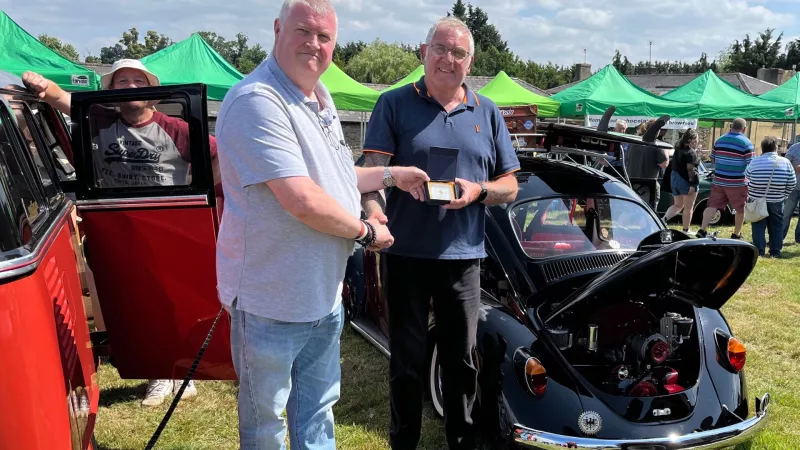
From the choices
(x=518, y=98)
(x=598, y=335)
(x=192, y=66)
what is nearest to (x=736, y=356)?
(x=598, y=335)

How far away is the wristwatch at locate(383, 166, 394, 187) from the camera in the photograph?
2717 millimetres

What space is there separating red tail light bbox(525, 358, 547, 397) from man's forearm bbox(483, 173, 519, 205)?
83cm

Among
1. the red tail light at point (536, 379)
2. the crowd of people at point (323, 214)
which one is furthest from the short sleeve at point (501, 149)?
the red tail light at point (536, 379)

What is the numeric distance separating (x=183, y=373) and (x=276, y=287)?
1573 millimetres

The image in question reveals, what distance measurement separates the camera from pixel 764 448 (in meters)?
3.52

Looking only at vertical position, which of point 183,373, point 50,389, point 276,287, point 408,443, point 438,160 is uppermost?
point 438,160

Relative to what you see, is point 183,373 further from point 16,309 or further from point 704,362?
point 704,362

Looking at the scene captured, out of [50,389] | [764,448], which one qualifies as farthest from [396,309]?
[764,448]

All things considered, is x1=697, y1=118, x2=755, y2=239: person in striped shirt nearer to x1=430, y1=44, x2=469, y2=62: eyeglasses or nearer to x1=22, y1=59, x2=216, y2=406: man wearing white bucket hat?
x1=430, y1=44, x2=469, y2=62: eyeglasses

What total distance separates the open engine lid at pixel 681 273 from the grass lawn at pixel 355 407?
1.05 metres

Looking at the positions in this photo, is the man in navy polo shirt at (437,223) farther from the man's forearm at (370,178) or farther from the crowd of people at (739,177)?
the crowd of people at (739,177)

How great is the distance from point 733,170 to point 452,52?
26.3 ft

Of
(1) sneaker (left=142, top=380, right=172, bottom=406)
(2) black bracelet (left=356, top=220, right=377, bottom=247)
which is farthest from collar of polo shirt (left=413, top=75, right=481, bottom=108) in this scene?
(1) sneaker (left=142, top=380, right=172, bottom=406)

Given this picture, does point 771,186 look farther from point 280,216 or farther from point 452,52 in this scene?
point 280,216
